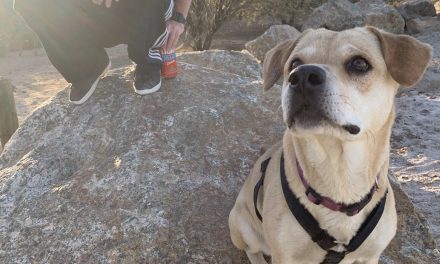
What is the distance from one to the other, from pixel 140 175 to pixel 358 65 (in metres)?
1.96

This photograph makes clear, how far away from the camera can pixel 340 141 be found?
269cm

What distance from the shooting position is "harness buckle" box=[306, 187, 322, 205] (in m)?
2.79

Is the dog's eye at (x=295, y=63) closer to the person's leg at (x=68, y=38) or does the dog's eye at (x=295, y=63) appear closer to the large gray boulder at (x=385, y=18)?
the person's leg at (x=68, y=38)

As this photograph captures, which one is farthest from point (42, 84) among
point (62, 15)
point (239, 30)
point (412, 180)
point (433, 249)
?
point (433, 249)

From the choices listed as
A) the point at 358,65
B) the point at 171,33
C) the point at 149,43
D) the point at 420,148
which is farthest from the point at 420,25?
the point at 358,65

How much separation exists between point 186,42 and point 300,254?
34.9 ft

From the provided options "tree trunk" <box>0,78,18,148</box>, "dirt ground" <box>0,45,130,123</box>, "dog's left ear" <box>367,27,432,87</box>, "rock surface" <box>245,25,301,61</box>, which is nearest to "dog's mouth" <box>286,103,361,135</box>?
"dog's left ear" <box>367,27,432,87</box>

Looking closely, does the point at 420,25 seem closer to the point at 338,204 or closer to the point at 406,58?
the point at 406,58

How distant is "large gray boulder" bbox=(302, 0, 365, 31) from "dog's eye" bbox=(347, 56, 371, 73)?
10.1m

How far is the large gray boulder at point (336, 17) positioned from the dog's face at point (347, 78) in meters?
9.91

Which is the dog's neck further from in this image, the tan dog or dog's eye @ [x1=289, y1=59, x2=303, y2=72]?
dog's eye @ [x1=289, y1=59, x2=303, y2=72]

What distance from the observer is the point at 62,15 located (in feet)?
14.0

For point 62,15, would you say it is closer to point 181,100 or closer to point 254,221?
point 181,100

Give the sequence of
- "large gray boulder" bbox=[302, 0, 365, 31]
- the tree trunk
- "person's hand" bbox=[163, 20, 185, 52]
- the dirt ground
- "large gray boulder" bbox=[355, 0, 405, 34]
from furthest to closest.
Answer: "large gray boulder" bbox=[355, 0, 405, 34] → "large gray boulder" bbox=[302, 0, 365, 31] → the dirt ground → the tree trunk → "person's hand" bbox=[163, 20, 185, 52]
